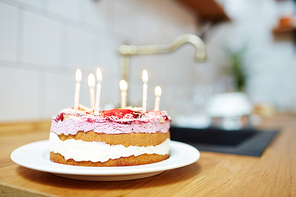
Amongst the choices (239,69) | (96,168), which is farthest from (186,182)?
(239,69)

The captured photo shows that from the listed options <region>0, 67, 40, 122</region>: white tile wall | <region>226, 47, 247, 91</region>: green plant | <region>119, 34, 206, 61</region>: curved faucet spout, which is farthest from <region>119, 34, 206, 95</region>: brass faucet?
<region>226, 47, 247, 91</region>: green plant

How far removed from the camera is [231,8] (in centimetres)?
383

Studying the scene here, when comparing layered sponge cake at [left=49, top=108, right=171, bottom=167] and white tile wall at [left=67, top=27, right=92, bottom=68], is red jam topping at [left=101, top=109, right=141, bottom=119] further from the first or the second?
white tile wall at [left=67, top=27, right=92, bottom=68]

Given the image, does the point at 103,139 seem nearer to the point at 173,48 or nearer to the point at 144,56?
the point at 173,48

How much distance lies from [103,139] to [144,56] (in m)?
1.76

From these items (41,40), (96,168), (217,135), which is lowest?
(217,135)

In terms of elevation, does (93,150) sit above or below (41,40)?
below

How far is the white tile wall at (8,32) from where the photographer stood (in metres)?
1.03

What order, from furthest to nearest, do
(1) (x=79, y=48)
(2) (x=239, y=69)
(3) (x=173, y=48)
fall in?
(2) (x=239, y=69)
(1) (x=79, y=48)
(3) (x=173, y=48)

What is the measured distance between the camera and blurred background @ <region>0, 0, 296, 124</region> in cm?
114

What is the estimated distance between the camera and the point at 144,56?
2172 mm

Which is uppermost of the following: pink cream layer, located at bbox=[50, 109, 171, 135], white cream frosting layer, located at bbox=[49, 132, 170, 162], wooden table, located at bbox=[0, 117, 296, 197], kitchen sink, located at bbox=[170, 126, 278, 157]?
pink cream layer, located at bbox=[50, 109, 171, 135]

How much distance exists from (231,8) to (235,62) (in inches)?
35.1

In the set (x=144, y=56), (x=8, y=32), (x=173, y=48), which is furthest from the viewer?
(x=144, y=56)
